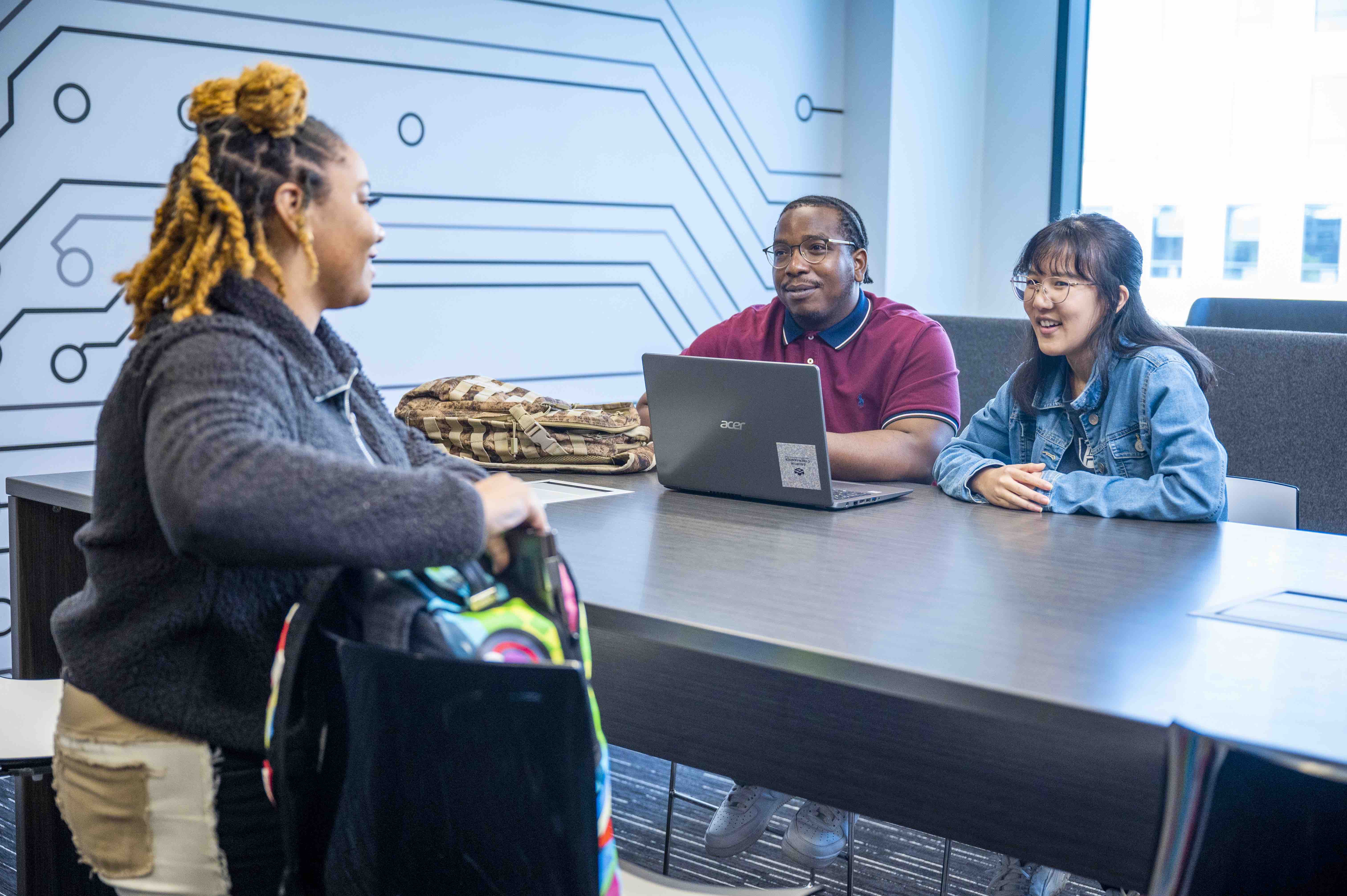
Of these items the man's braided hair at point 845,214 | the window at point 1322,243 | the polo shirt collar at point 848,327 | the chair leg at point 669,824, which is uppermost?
the window at point 1322,243

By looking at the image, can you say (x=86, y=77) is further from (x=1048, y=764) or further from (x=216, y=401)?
(x=1048, y=764)

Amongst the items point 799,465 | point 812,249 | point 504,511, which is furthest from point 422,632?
point 812,249

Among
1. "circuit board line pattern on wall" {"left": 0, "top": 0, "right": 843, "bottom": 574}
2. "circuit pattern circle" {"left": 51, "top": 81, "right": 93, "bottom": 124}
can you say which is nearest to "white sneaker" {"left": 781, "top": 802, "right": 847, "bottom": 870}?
"circuit board line pattern on wall" {"left": 0, "top": 0, "right": 843, "bottom": 574}

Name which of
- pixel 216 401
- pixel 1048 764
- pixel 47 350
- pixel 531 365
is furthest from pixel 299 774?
pixel 531 365

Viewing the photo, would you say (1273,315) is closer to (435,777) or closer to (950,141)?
(950,141)

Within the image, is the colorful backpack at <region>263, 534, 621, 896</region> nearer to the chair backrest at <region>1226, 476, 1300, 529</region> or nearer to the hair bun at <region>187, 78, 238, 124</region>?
the hair bun at <region>187, 78, 238, 124</region>

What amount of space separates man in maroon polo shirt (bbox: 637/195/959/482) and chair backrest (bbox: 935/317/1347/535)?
1.33 ft

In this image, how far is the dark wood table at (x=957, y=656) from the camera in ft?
3.41

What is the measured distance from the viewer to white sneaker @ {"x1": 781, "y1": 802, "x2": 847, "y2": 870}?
204cm

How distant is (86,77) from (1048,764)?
275cm

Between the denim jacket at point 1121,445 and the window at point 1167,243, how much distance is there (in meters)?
3.14

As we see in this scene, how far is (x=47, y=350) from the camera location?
9.70ft

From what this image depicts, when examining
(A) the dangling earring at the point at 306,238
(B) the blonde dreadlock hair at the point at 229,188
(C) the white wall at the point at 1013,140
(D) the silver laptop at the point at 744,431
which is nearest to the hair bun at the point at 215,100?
(B) the blonde dreadlock hair at the point at 229,188

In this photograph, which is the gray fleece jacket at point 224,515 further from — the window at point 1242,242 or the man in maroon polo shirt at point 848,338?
the window at point 1242,242
